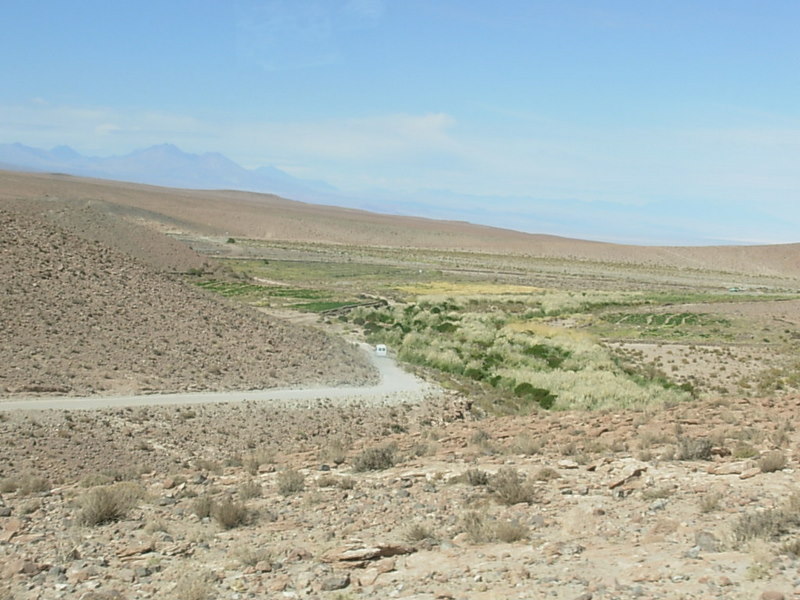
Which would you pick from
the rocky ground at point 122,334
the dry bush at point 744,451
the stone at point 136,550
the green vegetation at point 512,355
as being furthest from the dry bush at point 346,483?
the green vegetation at point 512,355

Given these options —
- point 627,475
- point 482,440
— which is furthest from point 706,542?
point 482,440

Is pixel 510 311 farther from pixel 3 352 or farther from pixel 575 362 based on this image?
pixel 3 352

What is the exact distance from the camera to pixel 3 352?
23828 mm

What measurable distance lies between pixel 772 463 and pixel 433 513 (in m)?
4.67

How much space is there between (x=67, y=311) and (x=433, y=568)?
71.2 ft

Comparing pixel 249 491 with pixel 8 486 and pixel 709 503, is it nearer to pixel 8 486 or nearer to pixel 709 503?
pixel 8 486

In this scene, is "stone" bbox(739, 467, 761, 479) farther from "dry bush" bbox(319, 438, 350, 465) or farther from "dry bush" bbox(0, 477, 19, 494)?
"dry bush" bbox(0, 477, 19, 494)

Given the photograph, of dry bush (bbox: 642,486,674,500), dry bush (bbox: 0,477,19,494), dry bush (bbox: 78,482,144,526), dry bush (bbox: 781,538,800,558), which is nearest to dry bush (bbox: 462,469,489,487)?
dry bush (bbox: 642,486,674,500)

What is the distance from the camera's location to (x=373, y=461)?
14.3 meters

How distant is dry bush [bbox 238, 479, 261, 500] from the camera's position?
12.8 metres

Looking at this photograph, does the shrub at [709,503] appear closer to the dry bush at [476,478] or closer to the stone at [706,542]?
the stone at [706,542]

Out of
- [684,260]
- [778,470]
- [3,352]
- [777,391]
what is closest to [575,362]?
[777,391]

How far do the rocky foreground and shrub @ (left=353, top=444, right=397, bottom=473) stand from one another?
3cm

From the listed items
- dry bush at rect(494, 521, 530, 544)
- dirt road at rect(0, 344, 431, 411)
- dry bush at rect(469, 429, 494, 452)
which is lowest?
dirt road at rect(0, 344, 431, 411)
